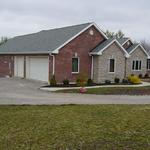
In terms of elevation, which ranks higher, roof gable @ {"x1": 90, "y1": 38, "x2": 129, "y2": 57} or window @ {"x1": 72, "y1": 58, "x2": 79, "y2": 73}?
roof gable @ {"x1": 90, "y1": 38, "x2": 129, "y2": 57}

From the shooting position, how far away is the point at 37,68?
30.2m

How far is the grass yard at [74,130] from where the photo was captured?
7.50 m

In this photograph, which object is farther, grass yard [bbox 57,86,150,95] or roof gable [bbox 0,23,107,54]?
roof gable [bbox 0,23,107,54]

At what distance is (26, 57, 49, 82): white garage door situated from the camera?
28328 mm

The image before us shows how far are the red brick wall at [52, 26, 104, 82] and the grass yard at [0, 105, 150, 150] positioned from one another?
15392 mm

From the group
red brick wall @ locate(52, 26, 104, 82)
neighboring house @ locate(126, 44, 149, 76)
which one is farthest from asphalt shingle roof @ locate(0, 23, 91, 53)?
neighboring house @ locate(126, 44, 149, 76)

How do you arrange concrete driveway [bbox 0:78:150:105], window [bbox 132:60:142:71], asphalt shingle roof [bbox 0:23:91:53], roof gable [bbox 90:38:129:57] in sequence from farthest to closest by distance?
1. window [bbox 132:60:142:71]
2. roof gable [bbox 90:38:129:57]
3. asphalt shingle roof [bbox 0:23:91:53]
4. concrete driveway [bbox 0:78:150:105]

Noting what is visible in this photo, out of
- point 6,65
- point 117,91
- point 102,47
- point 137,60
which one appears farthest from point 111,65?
point 6,65

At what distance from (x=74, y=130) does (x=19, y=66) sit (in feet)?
86.2

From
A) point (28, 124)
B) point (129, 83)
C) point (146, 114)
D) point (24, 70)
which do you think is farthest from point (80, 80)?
point (28, 124)

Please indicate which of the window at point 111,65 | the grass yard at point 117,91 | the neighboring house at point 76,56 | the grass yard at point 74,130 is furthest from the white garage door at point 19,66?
the grass yard at point 74,130

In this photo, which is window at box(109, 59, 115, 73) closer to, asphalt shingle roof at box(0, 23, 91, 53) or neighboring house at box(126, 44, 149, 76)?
asphalt shingle roof at box(0, 23, 91, 53)

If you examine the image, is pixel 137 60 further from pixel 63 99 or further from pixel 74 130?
pixel 74 130

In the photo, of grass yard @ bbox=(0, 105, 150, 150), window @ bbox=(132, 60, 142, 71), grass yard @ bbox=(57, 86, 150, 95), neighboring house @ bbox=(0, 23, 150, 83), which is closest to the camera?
grass yard @ bbox=(0, 105, 150, 150)
